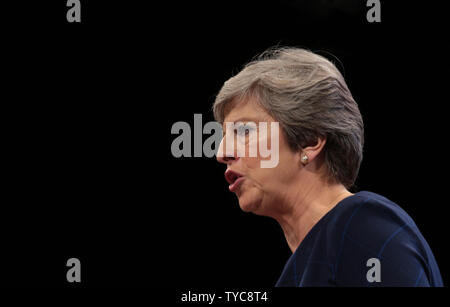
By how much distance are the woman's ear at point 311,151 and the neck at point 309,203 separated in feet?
0.29

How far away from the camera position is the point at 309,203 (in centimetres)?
192

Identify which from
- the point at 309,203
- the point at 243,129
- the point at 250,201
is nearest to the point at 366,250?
the point at 309,203

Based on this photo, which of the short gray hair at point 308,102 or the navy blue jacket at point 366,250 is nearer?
the navy blue jacket at point 366,250

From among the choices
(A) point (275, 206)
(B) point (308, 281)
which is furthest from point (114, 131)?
(B) point (308, 281)

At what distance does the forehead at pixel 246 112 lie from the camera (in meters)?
1.93

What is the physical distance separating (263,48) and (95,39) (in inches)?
31.8

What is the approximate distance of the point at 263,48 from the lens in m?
2.84

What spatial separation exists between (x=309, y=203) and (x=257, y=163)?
0.70 feet

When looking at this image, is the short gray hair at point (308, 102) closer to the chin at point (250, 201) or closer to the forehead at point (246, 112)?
the forehead at point (246, 112)

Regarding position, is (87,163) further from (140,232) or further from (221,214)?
(221,214)

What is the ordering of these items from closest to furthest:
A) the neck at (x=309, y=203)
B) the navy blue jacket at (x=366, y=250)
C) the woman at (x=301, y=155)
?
the navy blue jacket at (x=366, y=250)
the woman at (x=301, y=155)
the neck at (x=309, y=203)

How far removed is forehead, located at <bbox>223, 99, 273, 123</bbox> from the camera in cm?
193

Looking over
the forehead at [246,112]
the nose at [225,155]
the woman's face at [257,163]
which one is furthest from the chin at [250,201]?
the forehead at [246,112]

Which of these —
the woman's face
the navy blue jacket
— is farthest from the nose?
the navy blue jacket
